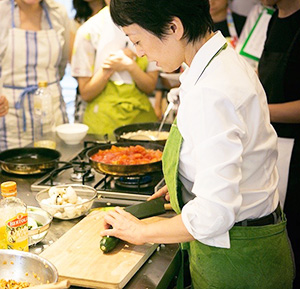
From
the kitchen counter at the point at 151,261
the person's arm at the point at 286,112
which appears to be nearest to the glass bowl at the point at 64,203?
the kitchen counter at the point at 151,261

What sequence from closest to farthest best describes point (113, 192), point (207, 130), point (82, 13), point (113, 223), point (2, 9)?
1. point (207, 130)
2. point (113, 223)
3. point (113, 192)
4. point (2, 9)
5. point (82, 13)

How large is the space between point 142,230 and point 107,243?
0.13 m

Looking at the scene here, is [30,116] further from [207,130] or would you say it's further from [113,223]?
[207,130]

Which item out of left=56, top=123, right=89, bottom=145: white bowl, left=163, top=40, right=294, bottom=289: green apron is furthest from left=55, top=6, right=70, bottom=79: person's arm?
left=163, top=40, right=294, bottom=289: green apron

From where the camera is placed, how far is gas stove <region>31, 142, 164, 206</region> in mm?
1988

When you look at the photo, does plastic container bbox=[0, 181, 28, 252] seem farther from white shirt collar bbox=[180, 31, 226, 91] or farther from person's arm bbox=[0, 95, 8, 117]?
person's arm bbox=[0, 95, 8, 117]

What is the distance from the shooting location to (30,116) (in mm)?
3227

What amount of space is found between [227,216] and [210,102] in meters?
0.28

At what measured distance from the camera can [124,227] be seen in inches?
59.9

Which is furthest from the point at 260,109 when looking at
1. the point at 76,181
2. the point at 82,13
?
the point at 82,13

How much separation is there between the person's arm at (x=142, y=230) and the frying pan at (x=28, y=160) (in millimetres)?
689

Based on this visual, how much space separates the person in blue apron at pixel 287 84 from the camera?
8.13ft

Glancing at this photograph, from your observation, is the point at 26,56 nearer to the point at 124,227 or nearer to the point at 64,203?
the point at 64,203

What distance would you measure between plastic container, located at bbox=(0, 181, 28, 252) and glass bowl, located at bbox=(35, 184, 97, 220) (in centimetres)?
27
